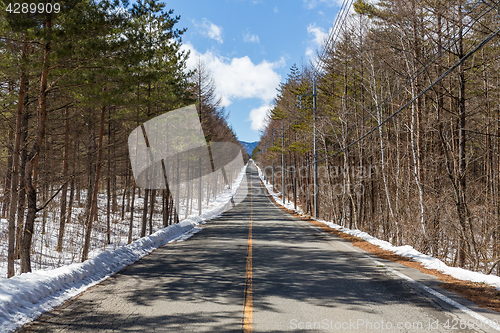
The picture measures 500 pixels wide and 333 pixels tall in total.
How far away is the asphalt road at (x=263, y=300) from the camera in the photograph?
4109 mm

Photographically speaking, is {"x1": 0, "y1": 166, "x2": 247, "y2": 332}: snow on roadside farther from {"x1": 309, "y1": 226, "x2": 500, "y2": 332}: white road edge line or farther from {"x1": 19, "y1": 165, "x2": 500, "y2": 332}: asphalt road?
{"x1": 309, "y1": 226, "x2": 500, "y2": 332}: white road edge line

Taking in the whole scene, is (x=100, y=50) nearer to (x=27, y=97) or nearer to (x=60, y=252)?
(x=27, y=97)

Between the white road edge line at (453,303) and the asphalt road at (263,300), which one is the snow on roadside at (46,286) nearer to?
the asphalt road at (263,300)

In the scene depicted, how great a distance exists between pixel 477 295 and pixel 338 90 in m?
21.6

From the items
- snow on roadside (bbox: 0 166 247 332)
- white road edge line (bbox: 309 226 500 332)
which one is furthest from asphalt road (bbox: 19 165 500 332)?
snow on roadside (bbox: 0 166 247 332)

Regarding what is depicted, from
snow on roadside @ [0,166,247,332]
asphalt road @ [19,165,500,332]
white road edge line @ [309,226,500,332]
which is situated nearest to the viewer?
white road edge line @ [309,226,500,332]

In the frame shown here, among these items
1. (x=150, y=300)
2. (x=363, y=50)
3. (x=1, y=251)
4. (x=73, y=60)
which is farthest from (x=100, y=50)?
(x=363, y=50)

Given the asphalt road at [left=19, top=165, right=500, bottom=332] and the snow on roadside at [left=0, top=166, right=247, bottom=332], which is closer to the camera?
the asphalt road at [left=19, top=165, right=500, bottom=332]

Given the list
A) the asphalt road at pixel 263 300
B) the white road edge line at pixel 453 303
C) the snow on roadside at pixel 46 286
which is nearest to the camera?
the white road edge line at pixel 453 303

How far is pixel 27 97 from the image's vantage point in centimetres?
1189

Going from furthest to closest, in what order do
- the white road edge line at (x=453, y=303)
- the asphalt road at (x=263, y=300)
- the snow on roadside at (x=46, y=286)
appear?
the snow on roadside at (x=46, y=286) < the asphalt road at (x=263, y=300) < the white road edge line at (x=453, y=303)

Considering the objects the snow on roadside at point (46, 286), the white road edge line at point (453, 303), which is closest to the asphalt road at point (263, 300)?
the white road edge line at point (453, 303)

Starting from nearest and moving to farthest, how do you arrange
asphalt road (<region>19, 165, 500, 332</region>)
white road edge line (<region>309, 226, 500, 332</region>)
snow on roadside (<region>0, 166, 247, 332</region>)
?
white road edge line (<region>309, 226, 500, 332</region>) < asphalt road (<region>19, 165, 500, 332</region>) < snow on roadside (<region>0, 166, 247, 332</region>)

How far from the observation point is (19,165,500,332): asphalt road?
4.11 meters
